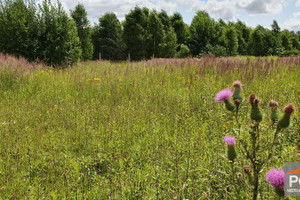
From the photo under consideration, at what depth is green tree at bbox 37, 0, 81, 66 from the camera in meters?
11.1

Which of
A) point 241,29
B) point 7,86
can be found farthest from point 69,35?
point 241,29

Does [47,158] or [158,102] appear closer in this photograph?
[47,158]

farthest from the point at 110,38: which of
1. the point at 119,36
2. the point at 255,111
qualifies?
the point at 255,111

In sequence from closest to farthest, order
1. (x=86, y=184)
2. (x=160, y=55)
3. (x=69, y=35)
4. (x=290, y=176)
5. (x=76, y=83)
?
1. (x=290, y=176)
2. (x=86, y=184)
3. (x=76, y=83)
4. (x=69, y=35)
5. (x=160, y=55)

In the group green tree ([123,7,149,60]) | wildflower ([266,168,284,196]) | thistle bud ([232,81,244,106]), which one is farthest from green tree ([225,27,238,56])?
wildflower ([266,168,284,196])

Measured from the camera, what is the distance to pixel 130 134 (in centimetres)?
340

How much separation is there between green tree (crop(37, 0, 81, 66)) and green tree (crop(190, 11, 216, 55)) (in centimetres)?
1005

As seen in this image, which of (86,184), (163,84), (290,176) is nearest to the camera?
(290,176)

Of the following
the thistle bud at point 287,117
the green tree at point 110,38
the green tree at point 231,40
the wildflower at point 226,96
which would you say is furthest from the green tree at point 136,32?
the thistle bud at point 287,117

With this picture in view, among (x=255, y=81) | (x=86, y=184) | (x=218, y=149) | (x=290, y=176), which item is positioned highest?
(x=255, y=81)

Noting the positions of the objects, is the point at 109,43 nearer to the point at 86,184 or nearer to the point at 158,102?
the point at 158,102

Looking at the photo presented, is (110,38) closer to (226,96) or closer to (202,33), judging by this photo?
(202,33)

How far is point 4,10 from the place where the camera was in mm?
11828

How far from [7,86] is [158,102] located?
4986 mm
